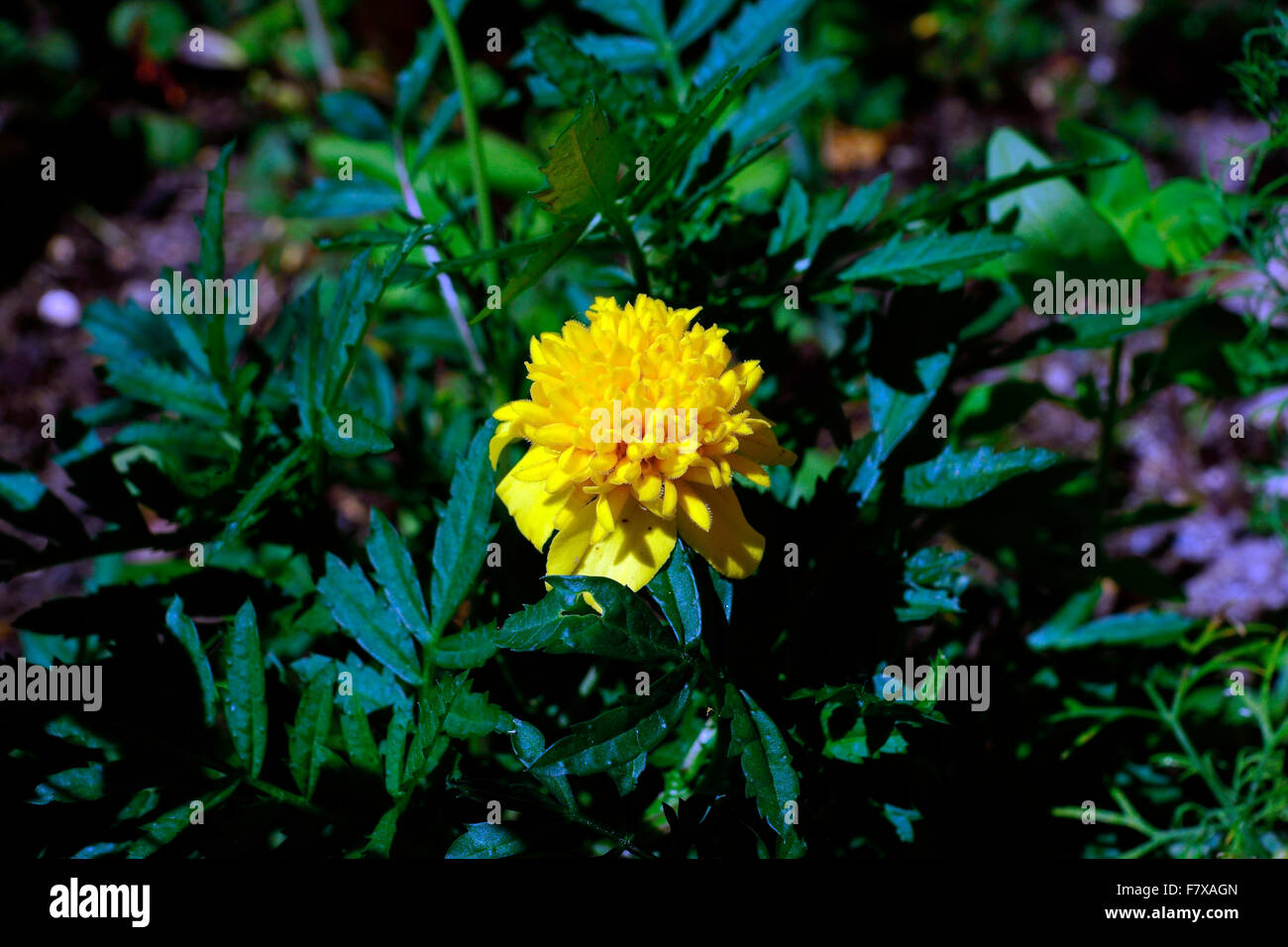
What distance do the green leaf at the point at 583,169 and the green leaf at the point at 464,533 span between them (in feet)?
0.75

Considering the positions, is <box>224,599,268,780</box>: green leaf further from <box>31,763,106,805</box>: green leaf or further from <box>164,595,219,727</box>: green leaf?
<box>31,763,106,805</box>: green leaf

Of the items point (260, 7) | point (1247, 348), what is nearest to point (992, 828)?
point (1247, 348)

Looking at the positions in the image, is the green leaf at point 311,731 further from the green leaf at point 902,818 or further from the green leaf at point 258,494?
the green leaf at point 902,818

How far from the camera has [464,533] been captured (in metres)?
0.99

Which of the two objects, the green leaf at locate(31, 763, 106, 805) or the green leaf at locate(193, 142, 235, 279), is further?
the green leaf at locate(193, 142, 235, 279)

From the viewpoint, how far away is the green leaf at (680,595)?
0.87 metres

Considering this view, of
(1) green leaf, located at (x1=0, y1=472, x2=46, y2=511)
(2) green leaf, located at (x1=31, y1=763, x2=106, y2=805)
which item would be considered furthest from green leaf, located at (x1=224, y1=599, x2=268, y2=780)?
(1) green leaf, located at (x1=0, y1=472, x2=46, y2=511)

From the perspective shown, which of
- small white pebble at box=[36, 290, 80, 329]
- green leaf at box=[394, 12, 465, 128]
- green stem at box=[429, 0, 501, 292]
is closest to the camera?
green stem at box=[429, 0, 501, 292]

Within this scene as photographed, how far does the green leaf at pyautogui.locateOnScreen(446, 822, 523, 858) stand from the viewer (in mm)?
882

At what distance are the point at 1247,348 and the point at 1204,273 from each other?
3.43 ft

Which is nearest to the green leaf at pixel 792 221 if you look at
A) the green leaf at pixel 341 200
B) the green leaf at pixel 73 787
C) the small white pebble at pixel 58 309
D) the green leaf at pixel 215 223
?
the green leaf at pixel 341 200

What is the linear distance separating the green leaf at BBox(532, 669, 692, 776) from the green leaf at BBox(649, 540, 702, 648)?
0.13 feet

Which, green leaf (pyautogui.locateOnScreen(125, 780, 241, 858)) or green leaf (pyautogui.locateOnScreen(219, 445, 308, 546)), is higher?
green leaf (pyautogui.locateOnScreen(219, 445, 308, 546))

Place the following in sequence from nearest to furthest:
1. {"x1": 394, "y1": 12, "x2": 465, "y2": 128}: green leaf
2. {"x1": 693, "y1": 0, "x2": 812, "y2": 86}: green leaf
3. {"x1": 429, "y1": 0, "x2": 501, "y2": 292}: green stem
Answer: {"x1": 429, "y1": 0, "x2": 501, "y2": 292}: green stem < {"x1": 693, "y1": 0, "x2": 812, "y2": 86}: green leaf < {"x1": 394, "y1": 12, "x2": 465, "y2": 128}: green leaf
